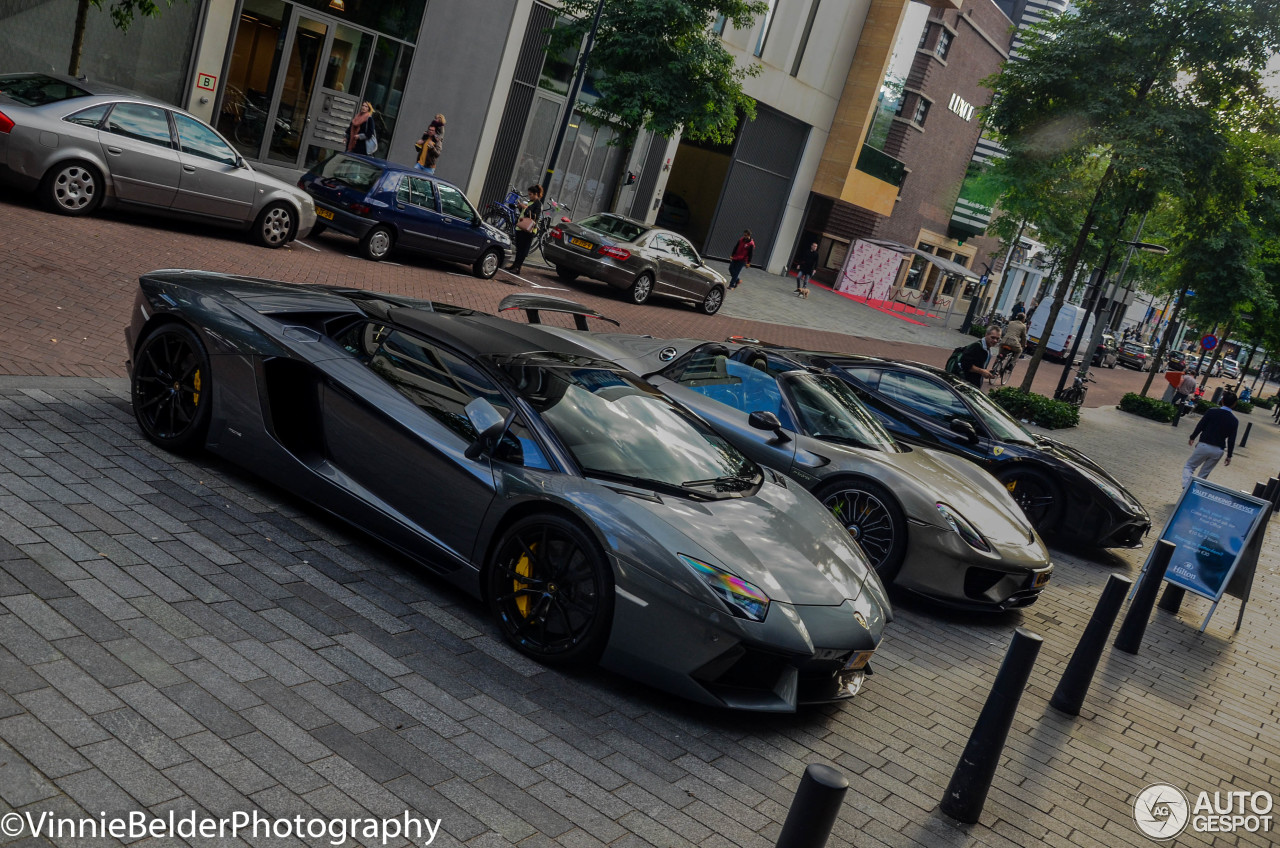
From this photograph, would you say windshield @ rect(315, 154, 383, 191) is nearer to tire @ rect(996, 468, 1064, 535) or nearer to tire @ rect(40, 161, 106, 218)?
tire @ rect(40, 161, 106, 218)

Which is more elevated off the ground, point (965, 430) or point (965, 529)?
point (965, 430)

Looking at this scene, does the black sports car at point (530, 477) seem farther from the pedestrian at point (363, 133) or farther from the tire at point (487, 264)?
the pedestrian at point (363, 133)

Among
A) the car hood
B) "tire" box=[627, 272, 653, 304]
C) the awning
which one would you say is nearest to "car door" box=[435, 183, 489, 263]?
"tire" box=[627, 272, 653, 304]

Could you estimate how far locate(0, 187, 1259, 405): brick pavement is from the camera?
25.7 feet

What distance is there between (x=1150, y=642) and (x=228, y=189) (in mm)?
11564

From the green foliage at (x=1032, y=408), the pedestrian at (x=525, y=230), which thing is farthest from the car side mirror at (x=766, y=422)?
the green foliage at (x=1032, y=408)

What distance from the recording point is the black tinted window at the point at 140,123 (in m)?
12.4

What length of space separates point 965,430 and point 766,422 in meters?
3.83

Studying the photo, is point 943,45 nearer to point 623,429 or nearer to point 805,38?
point 805,38

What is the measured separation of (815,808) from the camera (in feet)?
9.37

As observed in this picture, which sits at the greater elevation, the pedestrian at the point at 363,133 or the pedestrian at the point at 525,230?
the pedestrian at the point at 363,133

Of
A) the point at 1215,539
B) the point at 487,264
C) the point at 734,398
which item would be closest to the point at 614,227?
the point at 487,264

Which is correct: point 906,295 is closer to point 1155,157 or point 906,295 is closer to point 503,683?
point 1155,157

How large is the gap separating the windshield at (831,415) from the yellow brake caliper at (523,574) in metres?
3.42
